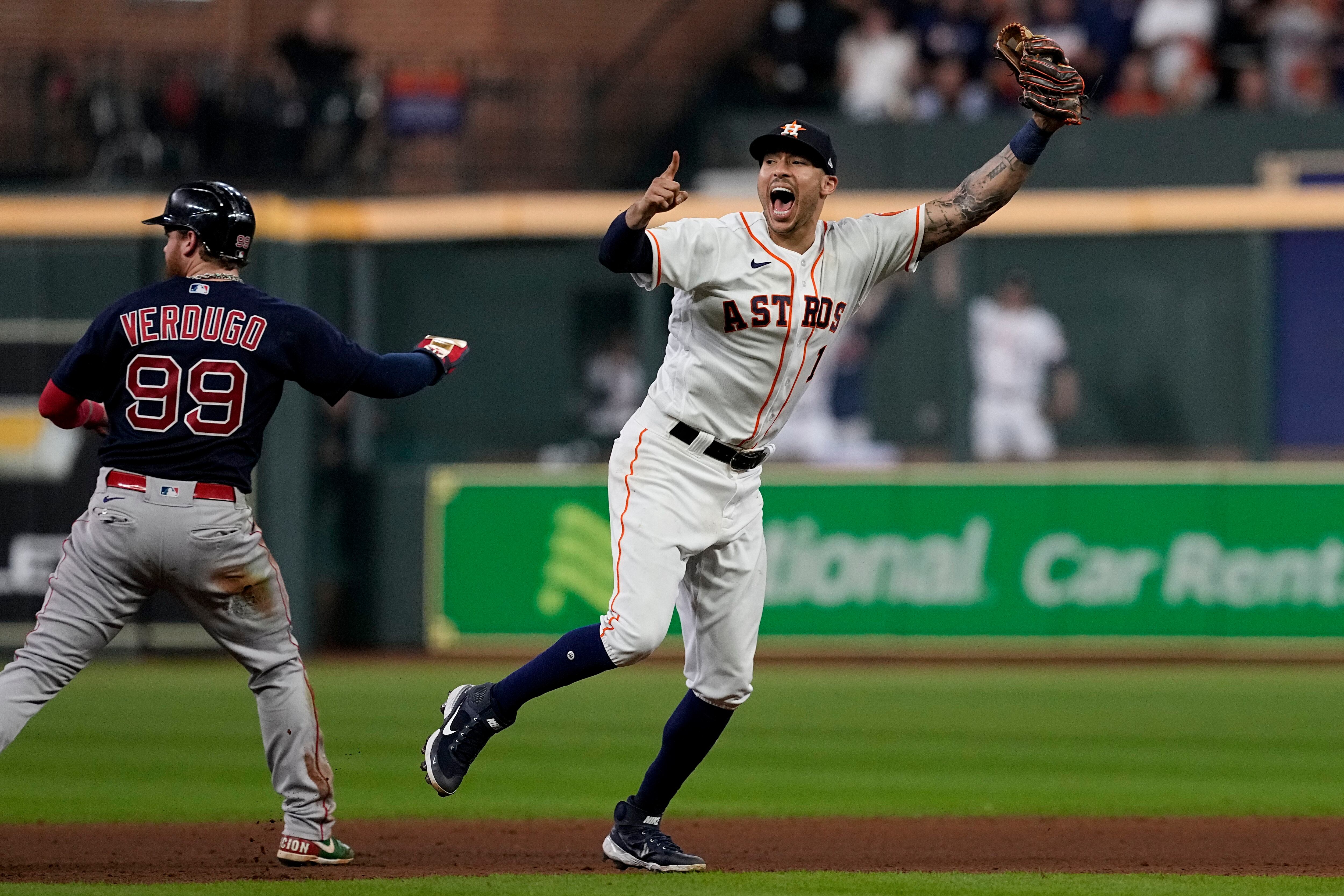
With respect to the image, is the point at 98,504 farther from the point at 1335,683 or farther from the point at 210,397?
the point at 1335,683

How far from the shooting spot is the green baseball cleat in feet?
19.3

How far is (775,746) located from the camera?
974cm

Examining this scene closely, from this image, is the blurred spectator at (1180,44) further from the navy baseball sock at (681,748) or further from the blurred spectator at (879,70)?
the navy baseball sock at (681,748)

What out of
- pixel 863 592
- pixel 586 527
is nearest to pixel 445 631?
pixel 586 527

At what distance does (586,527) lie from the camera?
563 inches

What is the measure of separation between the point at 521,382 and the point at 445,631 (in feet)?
7.34

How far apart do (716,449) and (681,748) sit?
0.97 metres

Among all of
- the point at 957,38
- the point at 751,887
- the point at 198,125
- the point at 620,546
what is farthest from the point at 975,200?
the point at 198,125

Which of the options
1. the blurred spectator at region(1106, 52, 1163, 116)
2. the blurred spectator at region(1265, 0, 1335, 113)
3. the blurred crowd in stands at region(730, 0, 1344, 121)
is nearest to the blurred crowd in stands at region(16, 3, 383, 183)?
the blurred crowd in stands at region(730, 0, 1344, 121)

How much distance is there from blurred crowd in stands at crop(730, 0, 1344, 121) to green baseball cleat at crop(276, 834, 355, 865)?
1045 cm

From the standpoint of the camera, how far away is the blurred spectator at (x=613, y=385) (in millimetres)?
15109

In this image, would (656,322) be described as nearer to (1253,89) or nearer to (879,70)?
(879,70)

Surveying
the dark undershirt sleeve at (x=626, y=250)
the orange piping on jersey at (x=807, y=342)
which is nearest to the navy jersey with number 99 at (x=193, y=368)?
the dark undershirt sleeve at (x=626, y=250)

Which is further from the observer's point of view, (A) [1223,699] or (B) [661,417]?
(A) [1223,699]
